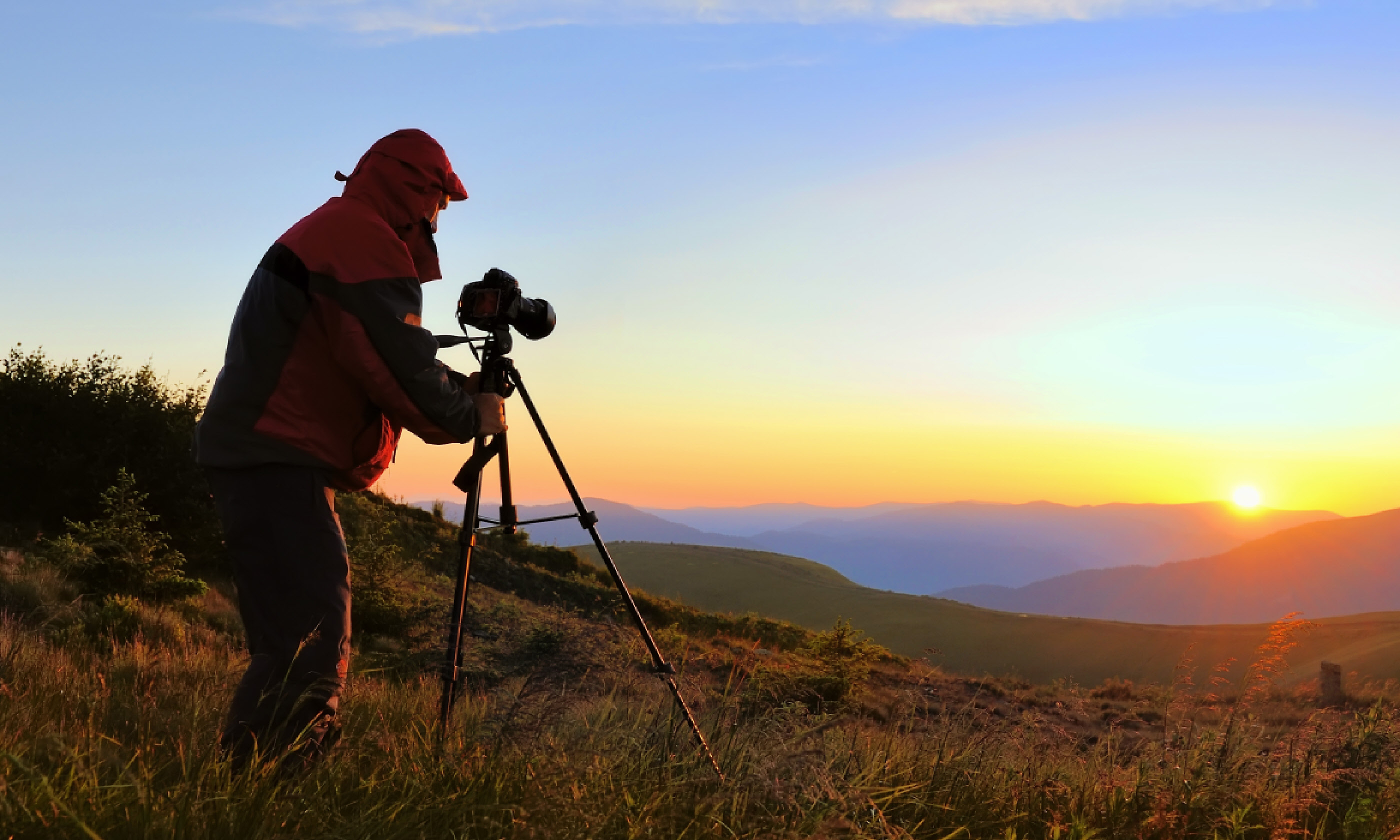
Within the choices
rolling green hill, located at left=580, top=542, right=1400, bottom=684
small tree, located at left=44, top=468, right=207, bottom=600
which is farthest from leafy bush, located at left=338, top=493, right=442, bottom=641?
rolling green hill, located at left=580, top=542, right=1400, bottom=684

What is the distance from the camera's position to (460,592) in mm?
2982

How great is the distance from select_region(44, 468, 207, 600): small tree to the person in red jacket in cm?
642

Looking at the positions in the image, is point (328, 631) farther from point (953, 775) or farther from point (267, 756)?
point (953, 775)

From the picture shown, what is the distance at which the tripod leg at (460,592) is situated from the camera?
284 cm

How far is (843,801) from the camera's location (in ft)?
7.48

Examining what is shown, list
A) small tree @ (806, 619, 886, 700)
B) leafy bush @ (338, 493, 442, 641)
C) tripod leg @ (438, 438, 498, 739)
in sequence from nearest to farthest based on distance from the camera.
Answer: tripod leg @ (438, 438, 498, 739) < leafy bush @ (338, 493, 442, 641) < small tree @ (806, 619, 886, 700)

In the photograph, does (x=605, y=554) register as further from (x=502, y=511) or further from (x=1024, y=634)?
(x=1024, y=634)

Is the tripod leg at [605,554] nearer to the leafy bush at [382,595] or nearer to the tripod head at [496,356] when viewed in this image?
the tripod head at [496,356]

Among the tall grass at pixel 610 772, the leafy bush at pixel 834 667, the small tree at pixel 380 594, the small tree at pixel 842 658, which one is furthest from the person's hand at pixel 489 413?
the small tree at pixel 842 658

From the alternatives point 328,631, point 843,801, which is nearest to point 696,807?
point 843,801

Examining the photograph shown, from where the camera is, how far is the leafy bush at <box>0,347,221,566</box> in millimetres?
11945

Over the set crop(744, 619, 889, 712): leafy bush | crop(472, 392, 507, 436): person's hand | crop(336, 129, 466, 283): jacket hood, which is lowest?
crop(744, 619, 889, 712): leafy bush

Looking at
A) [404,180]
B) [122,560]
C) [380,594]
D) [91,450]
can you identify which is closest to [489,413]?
[404,180]

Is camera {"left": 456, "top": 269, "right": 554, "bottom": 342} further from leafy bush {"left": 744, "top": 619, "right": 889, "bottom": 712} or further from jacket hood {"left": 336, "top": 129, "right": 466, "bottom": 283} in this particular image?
leafy bush {"left": 744, "top": 619, "right": 889, "bottom": 712}
